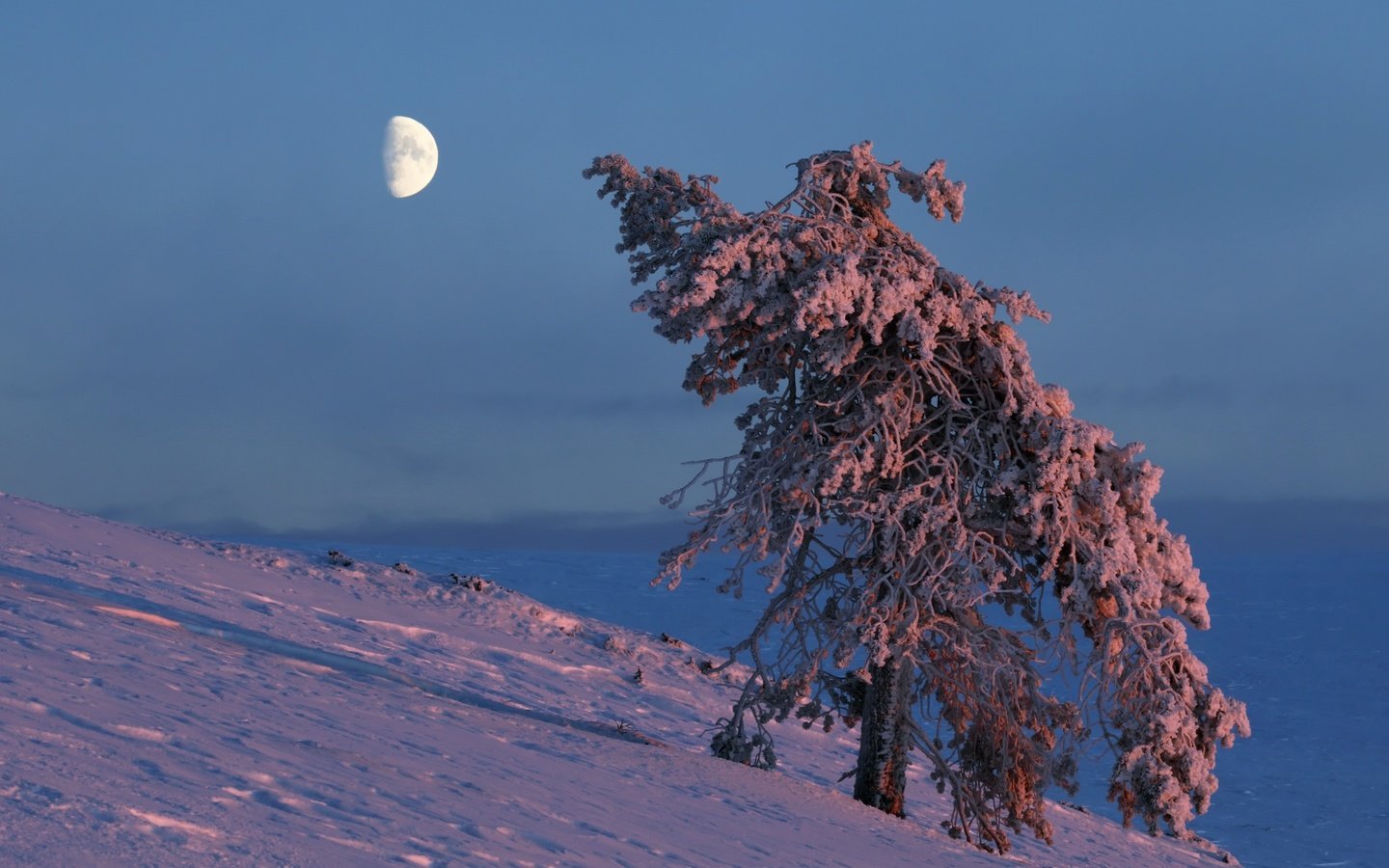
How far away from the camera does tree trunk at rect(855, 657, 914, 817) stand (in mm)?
11812

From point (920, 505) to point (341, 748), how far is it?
5717 mm

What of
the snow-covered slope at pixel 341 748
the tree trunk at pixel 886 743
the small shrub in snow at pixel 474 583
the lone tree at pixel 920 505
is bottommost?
the snow-covered slope at pixel 341 748

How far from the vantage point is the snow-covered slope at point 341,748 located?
5809 millimetres

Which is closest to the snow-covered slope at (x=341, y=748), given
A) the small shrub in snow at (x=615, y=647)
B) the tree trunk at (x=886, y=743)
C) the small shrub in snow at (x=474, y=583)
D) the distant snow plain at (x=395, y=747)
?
the distant snow plain at (x=395, y=747)

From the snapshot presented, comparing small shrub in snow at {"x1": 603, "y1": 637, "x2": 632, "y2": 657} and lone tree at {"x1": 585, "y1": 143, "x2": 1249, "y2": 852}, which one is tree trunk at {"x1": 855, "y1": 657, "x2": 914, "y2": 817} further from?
small shrub in snow at {"x1": 603, "y1": 637, "x2": 632, "y2": 657}

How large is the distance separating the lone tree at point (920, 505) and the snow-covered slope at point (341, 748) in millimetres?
1355

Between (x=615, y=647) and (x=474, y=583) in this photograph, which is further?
(x=474, y=583)

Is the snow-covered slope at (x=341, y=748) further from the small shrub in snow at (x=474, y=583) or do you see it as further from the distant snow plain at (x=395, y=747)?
the small shrub in snow at (x=474, y=583)

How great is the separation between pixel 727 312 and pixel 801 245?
97 cm

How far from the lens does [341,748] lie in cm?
775

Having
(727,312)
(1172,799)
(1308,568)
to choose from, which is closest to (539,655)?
(727,312)

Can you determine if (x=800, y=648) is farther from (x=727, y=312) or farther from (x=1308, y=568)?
(x=1308, y=568)

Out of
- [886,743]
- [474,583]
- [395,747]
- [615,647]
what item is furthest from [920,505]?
[474,583]

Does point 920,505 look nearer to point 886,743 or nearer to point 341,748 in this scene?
point 886,743
